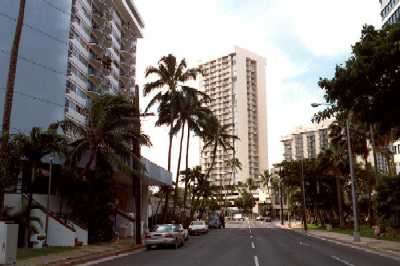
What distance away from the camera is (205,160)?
159625 millimetres

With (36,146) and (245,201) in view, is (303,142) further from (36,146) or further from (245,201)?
(36,146)

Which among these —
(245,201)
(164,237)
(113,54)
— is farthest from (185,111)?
(245,201)

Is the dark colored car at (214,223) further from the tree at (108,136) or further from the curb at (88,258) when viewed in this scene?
the curb at (88,258)

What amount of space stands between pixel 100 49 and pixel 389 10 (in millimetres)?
43296

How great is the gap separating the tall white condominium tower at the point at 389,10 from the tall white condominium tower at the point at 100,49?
126ft

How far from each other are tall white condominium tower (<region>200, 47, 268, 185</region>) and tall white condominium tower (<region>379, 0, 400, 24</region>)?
96926 mm

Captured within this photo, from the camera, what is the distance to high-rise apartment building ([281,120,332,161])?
109 m

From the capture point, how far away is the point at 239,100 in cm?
16312

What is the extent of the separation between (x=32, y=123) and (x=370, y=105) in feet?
90.4

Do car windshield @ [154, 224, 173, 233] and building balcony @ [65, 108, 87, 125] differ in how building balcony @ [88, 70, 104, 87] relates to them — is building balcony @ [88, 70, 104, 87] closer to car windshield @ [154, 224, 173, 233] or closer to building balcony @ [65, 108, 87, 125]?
building balcony @ [65, 108, 87, 125]

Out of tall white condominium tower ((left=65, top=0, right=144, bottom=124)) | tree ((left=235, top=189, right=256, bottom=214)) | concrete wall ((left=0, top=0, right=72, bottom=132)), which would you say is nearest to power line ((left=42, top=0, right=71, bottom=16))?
concrete wall ((left=0, top=0, right=72, bottom=132))

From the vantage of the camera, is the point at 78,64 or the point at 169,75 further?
the point at 78,64

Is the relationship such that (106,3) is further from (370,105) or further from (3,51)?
(370,105)

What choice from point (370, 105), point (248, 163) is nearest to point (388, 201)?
point (370, 105)
